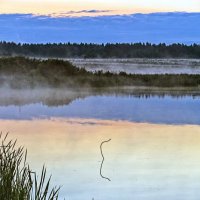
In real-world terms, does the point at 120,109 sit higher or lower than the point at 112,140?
lower

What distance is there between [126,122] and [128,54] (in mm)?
12121

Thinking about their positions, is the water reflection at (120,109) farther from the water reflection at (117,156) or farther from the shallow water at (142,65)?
the shallow water at (142,65)

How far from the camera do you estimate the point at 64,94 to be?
25594mm

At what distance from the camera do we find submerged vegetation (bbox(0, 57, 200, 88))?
2564 centimetres

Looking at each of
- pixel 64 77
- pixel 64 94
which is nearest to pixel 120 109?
pixel 64 94

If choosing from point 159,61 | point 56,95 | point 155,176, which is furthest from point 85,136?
point 159,61

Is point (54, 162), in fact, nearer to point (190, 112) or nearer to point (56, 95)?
point (190, 112)

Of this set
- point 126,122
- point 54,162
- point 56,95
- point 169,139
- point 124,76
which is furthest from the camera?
point 124,76

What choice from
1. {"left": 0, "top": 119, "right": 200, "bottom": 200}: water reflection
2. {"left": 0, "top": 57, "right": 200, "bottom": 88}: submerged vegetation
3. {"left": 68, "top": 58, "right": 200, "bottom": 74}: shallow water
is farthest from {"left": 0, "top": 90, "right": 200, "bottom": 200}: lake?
{"left": 68, "top": 58, "right": 200, "bottom": 74}: shallow water

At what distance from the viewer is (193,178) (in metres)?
10.2

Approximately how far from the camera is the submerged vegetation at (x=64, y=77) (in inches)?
1009

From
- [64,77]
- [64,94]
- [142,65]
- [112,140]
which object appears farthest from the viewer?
[142,65]

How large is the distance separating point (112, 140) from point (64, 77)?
1236 centimetres

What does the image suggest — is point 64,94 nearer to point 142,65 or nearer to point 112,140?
point 142,65
